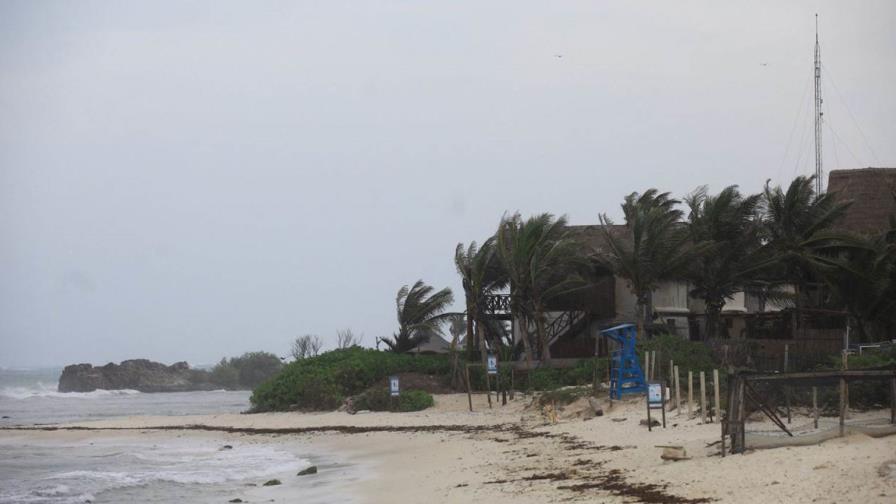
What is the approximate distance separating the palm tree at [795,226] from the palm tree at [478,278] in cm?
1011

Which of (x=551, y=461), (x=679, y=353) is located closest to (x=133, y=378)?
(x=679, y=353)

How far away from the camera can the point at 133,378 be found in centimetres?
8638

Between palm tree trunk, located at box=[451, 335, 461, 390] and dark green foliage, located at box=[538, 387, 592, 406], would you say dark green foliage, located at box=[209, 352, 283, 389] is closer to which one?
palm tree trunk, located at box=[451, 335, 461, 390]

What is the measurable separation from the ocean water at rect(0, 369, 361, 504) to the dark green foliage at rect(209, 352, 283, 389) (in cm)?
5369

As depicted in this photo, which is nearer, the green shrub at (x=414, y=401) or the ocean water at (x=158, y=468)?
the ocean water at (x=158, y=468)

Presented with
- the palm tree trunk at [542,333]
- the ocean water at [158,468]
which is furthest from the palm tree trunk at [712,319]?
the ocean water at [158,468]

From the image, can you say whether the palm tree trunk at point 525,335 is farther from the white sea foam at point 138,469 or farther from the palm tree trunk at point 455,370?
the white sea foam at point 138,469

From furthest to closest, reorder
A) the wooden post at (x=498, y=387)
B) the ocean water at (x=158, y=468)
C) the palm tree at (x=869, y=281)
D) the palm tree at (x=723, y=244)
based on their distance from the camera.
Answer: the palm tree at (x=723, y=244) → the wooden post at (x=498, y=387) → the palm tree at (x=869, y=281) → the ocean water at (x=158, y=468)

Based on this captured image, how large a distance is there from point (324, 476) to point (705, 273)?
62.9 feet

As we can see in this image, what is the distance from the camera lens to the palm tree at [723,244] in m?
34.4

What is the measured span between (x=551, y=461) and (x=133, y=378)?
7565cm

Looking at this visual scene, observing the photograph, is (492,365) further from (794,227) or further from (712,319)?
(794,227)

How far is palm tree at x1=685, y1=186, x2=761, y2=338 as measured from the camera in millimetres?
34406

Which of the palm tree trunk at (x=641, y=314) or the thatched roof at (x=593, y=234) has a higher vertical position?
the thatched roof at (x=593, y=234)
